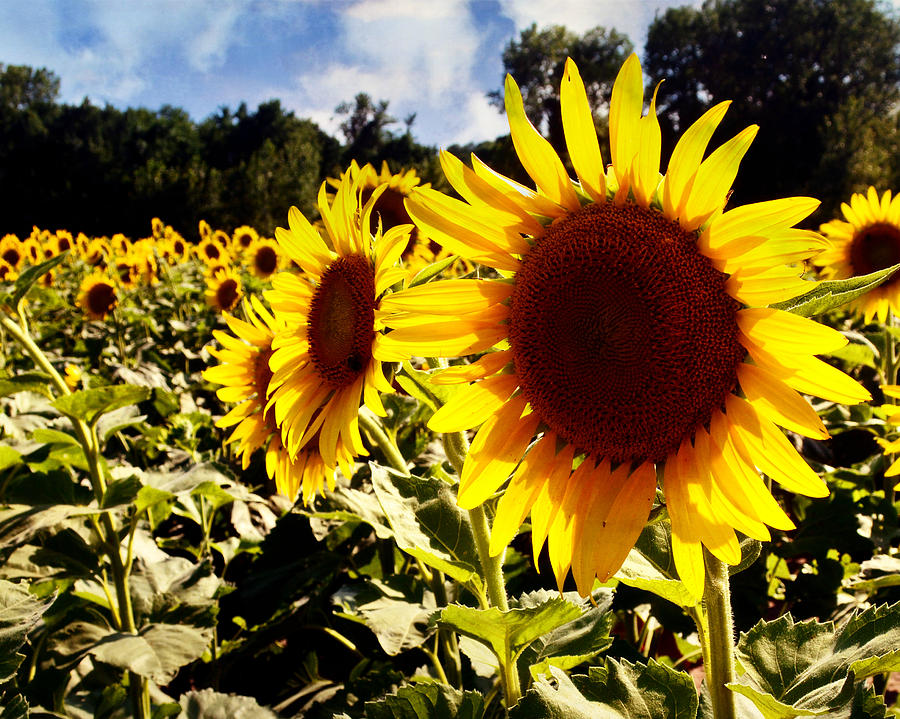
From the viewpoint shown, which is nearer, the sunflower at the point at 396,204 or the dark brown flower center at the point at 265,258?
the sunflower at the point at 396,204

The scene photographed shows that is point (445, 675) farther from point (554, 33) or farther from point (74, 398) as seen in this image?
point (554, 33)

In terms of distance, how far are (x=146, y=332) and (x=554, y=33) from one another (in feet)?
164

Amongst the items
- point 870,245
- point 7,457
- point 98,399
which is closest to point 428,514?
point 98,399

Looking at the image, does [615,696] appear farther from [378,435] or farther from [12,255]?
[12,255]

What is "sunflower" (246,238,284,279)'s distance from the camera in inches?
269

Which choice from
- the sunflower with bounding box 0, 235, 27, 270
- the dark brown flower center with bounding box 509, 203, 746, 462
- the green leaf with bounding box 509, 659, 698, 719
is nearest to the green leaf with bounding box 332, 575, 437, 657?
the green leaf with bounding box 509, 659, 698, 719

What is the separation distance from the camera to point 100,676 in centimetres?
222

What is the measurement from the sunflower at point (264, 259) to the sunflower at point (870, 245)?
4880 mm

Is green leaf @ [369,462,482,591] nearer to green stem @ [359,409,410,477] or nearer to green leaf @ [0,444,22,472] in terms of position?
green stem @ [359,409,410,477]

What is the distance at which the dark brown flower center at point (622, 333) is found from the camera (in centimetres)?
97

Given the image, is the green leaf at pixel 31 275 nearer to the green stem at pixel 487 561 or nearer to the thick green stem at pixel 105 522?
the thick green stem at pixel 105 522

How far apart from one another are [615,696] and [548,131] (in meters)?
42.4

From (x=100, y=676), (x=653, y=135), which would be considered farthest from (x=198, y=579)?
(x=653, y=135)

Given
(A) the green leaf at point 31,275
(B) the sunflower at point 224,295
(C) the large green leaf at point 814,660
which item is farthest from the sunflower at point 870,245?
(B) the sunflower at point 224,295
